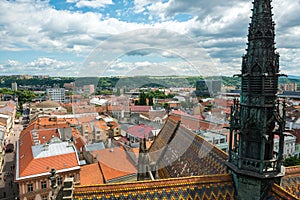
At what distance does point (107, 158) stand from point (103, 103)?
35.4 feet

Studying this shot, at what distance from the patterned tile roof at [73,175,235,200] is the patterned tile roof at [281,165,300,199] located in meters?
3.39

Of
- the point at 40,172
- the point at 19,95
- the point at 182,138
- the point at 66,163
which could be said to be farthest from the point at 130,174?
the point at 19,95

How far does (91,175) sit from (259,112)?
31823mm

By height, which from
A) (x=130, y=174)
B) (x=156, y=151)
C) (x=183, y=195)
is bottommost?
(x=130, y=174)

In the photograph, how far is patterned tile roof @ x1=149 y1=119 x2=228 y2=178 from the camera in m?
16.6

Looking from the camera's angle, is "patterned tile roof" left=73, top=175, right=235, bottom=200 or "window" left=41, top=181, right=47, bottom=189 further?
"window" left=41, top=181, right=47, bottom=189

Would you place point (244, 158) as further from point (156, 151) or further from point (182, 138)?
point (156, 151)

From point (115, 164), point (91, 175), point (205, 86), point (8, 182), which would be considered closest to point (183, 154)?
point (115, 164)

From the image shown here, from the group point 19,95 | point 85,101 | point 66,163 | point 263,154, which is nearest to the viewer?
point 263,154

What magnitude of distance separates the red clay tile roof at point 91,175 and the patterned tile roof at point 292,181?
2807cm

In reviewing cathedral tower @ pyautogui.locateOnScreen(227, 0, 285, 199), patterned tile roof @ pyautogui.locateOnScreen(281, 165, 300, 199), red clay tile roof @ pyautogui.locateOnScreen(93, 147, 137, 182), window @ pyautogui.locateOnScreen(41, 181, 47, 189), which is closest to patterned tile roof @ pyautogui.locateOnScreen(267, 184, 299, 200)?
cathedral tower @ pyautogui.locateOnScreen(227, 0, 285, 199)

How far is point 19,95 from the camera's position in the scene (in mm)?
184375

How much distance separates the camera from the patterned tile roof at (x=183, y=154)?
16.6 m

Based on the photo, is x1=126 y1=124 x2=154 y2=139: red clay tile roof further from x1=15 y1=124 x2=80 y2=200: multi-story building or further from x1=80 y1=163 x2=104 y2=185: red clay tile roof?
x1=15 y1=124 x2=80 y2=200: multi-story building
